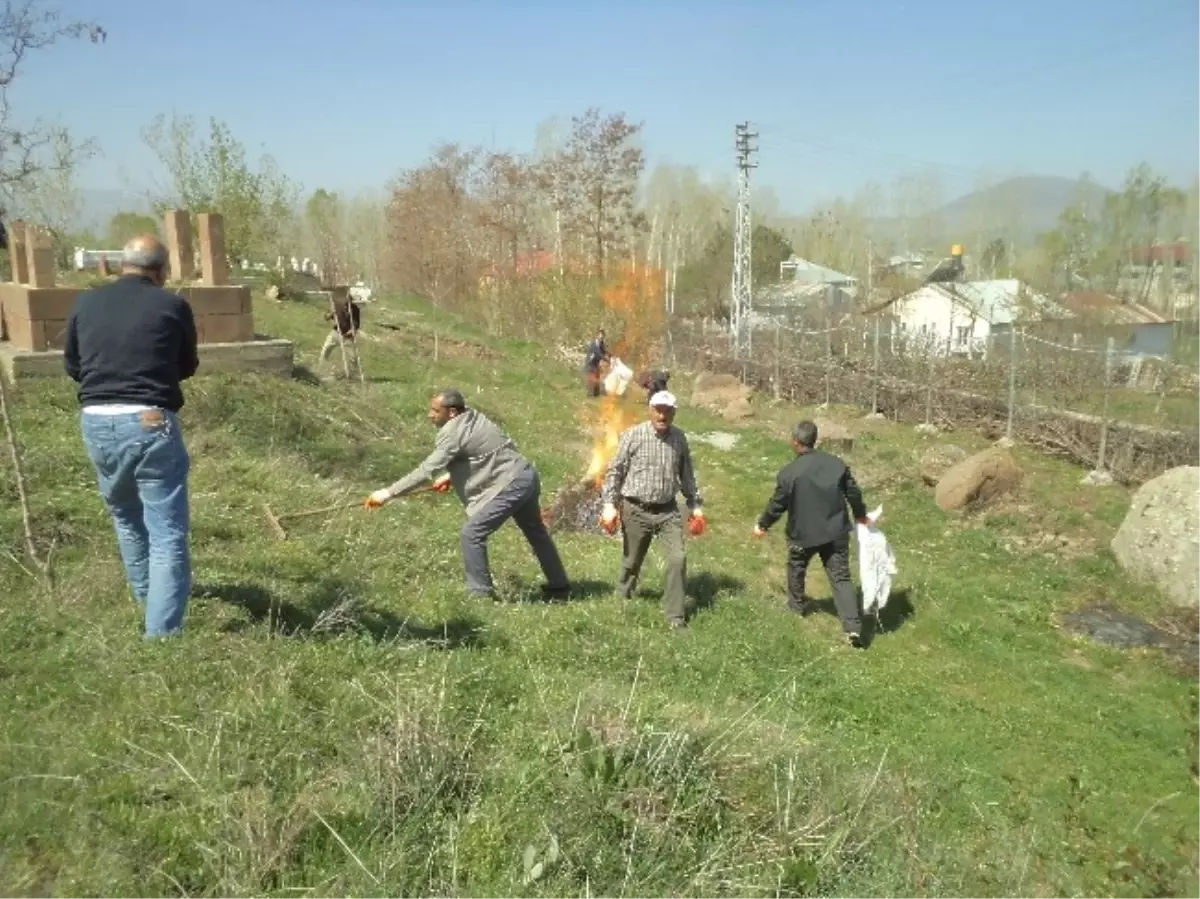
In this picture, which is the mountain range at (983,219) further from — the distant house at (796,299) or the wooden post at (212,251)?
the wooden post at (212,251)

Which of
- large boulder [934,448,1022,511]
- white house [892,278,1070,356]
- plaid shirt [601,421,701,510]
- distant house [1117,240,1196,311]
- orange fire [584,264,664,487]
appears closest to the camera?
plaid shirt [601,421,701,510]

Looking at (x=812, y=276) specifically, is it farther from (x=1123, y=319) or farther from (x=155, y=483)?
(x=155, y=483)

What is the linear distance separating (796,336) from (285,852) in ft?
69.4

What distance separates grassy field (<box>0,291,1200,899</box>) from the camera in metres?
3.33

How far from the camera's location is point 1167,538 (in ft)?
33.0

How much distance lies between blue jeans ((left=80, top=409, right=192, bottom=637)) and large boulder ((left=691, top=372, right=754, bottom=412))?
682 inches

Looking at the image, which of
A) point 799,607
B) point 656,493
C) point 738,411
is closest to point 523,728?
point 656,493

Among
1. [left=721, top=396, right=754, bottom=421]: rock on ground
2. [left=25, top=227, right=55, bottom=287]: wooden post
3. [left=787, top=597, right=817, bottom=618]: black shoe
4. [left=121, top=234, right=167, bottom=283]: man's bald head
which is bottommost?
[left=787, top=597, right=817, bottom=618]: black shoe

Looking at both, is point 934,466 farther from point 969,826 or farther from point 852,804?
point 852,804

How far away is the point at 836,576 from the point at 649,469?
6.53 feet

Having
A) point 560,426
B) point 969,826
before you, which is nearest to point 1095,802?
point 969,826

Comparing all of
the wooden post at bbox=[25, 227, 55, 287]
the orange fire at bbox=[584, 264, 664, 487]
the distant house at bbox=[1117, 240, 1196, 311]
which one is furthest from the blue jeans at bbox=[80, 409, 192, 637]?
the distant house at bbox=[1117, 240, 1196, 311]

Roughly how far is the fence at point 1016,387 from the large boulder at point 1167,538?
10.9 ft

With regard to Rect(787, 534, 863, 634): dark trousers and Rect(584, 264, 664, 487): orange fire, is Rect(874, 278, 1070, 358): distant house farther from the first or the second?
Rect(787, 534, 863, 634): dark trousers
